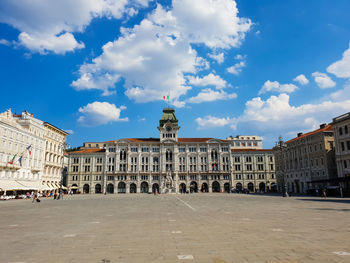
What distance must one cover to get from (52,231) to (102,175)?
83279 mm

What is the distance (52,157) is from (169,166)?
40306 millimetres

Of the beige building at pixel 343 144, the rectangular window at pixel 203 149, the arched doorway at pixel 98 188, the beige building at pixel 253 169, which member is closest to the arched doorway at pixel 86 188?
the arched doorway at pixel 98 188

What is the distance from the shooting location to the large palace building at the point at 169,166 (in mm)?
90250

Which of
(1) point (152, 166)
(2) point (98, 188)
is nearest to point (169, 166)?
(1) point (152, 166)

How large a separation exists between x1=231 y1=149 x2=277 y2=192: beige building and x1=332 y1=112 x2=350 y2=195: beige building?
42.9m

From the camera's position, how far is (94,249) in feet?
27.9

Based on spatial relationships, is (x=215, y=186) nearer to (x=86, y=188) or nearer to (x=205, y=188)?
(x=205, y=188)

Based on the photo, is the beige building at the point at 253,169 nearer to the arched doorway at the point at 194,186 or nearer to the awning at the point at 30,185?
the arched doorway at the point at 194,186

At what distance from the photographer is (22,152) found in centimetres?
5503

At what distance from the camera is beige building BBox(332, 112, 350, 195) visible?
161 feet

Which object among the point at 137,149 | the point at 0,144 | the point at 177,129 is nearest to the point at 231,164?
the point at 177,129

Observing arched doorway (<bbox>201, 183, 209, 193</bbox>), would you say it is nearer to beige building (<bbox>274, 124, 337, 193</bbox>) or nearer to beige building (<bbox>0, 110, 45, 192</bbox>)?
beige building (<bbox>274, 124, 337, 193</bbox>)

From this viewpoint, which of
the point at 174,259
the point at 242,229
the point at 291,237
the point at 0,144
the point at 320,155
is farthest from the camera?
the point at 320,155

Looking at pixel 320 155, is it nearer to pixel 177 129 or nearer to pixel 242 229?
pixel 177 129
